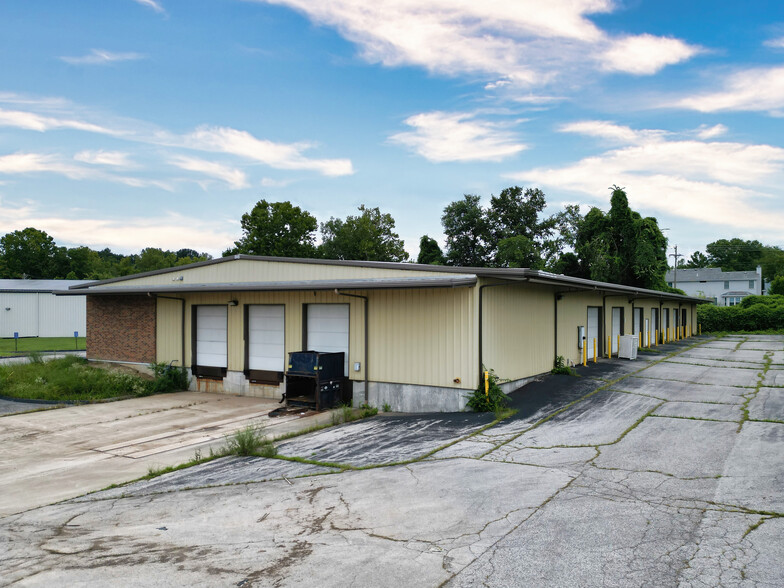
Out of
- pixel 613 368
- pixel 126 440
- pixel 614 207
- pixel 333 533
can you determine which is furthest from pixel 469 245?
pixel 333 533

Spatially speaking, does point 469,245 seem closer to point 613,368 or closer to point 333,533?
point 613,368

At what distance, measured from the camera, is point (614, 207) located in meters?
44.4

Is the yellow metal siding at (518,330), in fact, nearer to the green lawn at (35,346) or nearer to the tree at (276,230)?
the green lawn at (35,346)

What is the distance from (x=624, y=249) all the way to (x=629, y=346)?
26124mm

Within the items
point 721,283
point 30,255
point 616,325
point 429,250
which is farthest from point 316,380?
point 721,283

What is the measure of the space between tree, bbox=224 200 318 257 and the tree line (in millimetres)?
105

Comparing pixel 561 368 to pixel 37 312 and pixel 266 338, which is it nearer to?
pixel 266 338

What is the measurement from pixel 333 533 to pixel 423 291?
737 cm

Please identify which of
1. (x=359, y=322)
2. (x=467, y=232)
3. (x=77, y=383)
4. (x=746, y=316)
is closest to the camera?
(x=359, y=322)

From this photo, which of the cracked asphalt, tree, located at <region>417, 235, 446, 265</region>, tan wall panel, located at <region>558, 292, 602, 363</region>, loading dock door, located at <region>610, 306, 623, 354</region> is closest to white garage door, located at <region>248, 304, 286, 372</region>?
the cracked asphalt

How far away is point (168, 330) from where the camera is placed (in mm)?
17391

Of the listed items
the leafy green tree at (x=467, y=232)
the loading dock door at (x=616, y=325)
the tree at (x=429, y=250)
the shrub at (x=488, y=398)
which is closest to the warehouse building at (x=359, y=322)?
the shrub at (x=488, y=398)

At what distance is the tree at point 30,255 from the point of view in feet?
231

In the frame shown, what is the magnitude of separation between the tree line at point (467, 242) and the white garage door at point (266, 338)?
33745 mm
